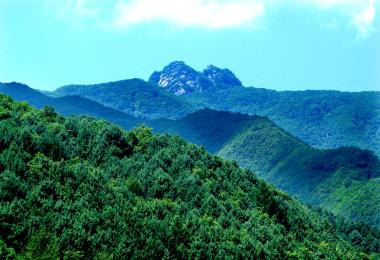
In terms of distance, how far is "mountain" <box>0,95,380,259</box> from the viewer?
5144cm

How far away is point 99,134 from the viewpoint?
284 ft

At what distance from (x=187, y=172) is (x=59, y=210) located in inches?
1277

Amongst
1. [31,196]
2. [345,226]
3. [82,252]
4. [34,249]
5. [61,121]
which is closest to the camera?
[34,249]

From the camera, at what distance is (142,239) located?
55250mm

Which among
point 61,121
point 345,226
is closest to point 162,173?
point 61,121

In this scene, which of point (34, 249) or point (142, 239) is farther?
point (142, 239)

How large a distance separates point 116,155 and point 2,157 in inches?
1039

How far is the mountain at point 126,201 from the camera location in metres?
51.4

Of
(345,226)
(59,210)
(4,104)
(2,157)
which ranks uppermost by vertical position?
(4,104)

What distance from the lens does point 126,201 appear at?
6372 cm

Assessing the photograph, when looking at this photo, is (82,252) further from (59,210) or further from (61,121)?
(61,121)

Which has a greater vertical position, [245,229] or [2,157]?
[2,157]

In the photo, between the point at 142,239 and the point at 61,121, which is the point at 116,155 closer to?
the point at 61,121

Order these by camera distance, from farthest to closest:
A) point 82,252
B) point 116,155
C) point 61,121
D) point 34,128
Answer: point 61,121 < point 116,155 < point 34,128 < point 82,252
